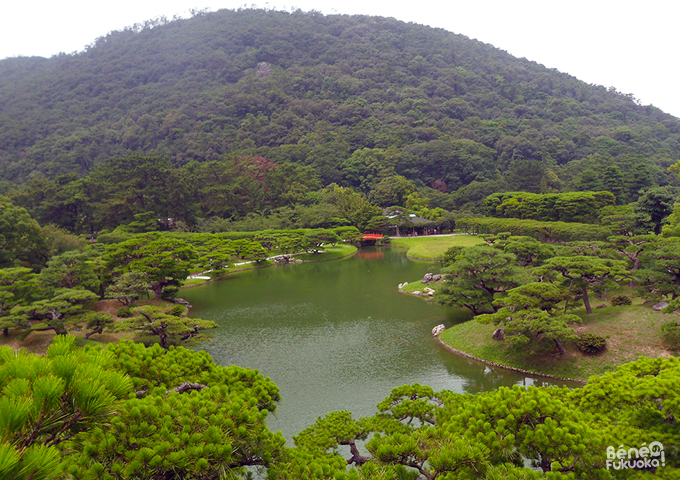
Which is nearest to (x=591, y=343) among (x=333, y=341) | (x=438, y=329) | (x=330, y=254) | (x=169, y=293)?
(x=438, y=329)

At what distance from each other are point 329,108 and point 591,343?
308ft

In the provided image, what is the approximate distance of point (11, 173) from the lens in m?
73.9

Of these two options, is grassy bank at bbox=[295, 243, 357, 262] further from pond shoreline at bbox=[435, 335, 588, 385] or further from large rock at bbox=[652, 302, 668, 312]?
large rock at bbox=[652, 302, 668, 312]

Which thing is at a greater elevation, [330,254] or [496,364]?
[496,364]

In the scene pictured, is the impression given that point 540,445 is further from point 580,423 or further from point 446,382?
point 446,382

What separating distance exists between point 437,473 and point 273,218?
45.8 m

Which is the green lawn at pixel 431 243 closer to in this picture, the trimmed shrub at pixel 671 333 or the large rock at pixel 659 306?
the large rock at pixel 659 306

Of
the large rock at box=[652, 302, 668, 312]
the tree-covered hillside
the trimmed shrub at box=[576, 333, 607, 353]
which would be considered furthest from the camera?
the tree-covered hillside

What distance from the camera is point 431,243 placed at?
4397cm

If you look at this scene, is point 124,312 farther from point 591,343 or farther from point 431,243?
point 431,243

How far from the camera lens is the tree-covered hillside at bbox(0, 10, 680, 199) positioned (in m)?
75.1

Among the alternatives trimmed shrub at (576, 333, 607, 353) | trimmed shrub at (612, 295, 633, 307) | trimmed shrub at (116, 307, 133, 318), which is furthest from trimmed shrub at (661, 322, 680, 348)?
trimmed shrub at (116, 307, 133, 318)

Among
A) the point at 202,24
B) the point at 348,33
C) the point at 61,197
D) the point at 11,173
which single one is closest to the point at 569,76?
the point at 348,33

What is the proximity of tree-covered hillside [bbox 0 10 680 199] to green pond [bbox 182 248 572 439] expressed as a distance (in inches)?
1623
